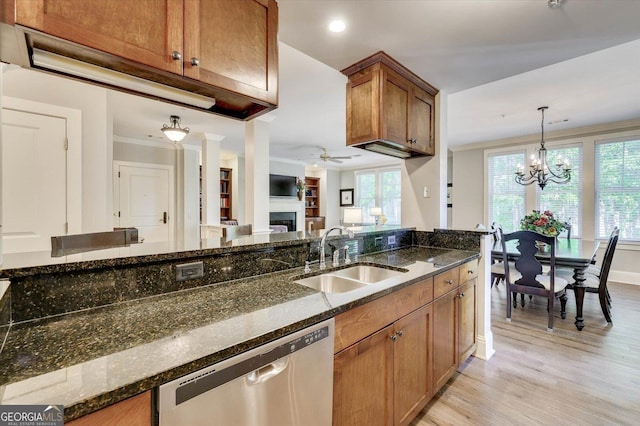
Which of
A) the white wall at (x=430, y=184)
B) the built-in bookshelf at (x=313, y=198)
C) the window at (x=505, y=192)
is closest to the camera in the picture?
the white wall at (x=430, y=184)

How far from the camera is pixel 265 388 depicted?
0.91 metres

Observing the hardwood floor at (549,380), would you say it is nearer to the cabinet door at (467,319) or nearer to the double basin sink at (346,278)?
the cabinet door at (467,319)

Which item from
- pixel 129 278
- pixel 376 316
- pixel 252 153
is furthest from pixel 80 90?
pixel 376 316

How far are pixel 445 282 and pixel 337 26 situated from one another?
1818 millimetres

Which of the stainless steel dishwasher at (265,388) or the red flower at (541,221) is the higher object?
the red flower at (541,221)

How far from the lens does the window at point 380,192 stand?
26.9ft

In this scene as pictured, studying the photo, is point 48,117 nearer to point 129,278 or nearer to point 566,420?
point 129,278

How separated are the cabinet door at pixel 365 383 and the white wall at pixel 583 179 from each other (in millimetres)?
5423

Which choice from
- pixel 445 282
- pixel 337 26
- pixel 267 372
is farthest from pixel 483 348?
pixel 337 26

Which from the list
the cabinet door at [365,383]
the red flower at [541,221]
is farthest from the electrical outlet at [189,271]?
the red flower at [541,221]

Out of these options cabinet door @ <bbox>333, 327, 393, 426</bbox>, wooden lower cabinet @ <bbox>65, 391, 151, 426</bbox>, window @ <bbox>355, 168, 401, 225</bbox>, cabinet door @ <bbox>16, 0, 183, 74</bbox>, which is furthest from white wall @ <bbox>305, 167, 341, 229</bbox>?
wooden lower cabinet @ <bbox>65, 391, 151, 426</bbox>

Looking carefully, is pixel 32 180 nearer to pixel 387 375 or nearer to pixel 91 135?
pixel 91 135

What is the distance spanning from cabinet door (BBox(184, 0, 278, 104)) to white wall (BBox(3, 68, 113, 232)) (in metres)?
2.41

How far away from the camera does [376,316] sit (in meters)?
1.36
